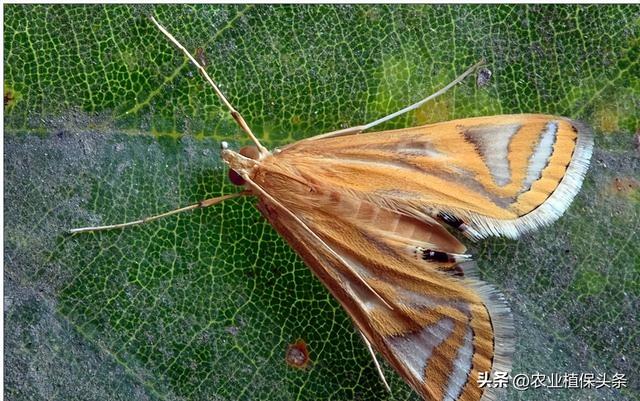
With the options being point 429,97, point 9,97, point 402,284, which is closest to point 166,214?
point 9,97

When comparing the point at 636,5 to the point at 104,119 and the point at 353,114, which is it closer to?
the point at 353,114

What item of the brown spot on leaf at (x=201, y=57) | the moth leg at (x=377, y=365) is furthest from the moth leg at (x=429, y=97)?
the moth leg at (x=377, y=365)

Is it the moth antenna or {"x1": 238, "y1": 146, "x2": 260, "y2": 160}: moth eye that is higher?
the moth antenna

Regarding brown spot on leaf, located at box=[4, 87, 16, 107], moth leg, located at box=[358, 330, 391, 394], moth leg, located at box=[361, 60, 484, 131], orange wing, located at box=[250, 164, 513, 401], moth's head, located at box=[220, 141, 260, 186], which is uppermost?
moth leg, located at box=[361, 60, 484, 131]

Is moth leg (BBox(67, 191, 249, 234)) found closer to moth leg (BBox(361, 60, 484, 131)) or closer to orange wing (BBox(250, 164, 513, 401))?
orange wing (BBox(250, 164, 513, 401))

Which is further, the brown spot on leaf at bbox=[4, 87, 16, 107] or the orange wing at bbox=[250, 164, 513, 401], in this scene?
the brown spot on leaf at bbox=[4, 87, 16, 107]

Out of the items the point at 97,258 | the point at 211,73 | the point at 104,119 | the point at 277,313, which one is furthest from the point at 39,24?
the point at 277,313

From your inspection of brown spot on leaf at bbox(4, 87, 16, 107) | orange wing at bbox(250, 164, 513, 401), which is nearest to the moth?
orange wing at bbox(250, 164, 513, 401)
